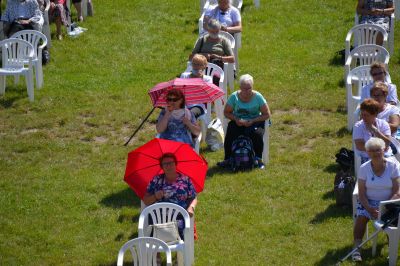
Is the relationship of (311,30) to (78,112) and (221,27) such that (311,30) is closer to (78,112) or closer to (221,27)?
(221,27)

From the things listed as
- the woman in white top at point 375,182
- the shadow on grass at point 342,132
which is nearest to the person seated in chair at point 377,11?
the shadow on grass at point 342,132

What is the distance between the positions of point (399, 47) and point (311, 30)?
1.68m

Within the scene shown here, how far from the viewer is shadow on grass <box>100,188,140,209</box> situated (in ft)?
37.1

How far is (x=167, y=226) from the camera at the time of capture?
9.30 m

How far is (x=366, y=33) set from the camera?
49.5 feet

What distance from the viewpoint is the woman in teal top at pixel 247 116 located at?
1211 centimetres

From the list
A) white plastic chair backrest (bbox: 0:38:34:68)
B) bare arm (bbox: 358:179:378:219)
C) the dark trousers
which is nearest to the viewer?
bare arm (bbox: 358:179:378:219)

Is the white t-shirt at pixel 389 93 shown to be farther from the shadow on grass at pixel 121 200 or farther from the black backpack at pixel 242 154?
the shadow on grass at pixel 121 200

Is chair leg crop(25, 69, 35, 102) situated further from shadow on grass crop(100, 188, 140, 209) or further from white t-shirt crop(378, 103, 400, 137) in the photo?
white t-shirt crop(378, 103, 400, 137)

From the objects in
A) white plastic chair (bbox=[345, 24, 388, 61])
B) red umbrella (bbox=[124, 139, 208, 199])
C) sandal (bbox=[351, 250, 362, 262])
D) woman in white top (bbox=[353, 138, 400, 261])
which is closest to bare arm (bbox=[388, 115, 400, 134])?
woman in white top (bbox=[353, 138, 400, 261])

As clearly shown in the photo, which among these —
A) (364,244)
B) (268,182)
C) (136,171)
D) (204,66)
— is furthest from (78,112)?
(364,244)

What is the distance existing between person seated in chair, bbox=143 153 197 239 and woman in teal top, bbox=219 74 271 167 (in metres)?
2.43

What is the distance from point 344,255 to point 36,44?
730 centimetres

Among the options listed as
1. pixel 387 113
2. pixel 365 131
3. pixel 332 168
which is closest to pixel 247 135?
pixel 332 168
